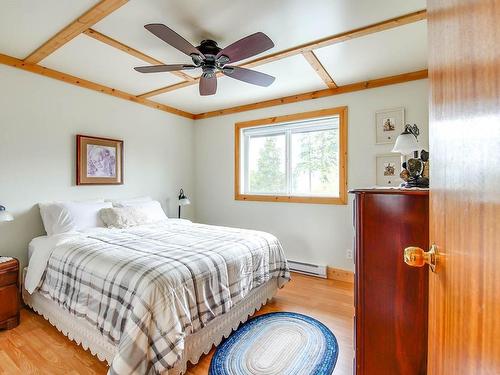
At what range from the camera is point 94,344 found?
1795 millimetres

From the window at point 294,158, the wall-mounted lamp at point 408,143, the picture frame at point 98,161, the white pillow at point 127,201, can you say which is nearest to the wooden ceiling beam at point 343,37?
the wall-mounted lamp at point 408,143

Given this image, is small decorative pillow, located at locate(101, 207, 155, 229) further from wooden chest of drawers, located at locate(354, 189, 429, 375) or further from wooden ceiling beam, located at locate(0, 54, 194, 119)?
wooden chest of drawers, located at locate(354, 189, 429, 375)

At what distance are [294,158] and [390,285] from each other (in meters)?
2.74

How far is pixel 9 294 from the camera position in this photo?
2.18m

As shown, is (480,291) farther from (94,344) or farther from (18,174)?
(18,174)

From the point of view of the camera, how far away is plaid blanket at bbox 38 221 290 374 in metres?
1.45

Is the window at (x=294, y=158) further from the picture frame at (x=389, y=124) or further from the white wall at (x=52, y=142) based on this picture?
the white wall at (x=52, y=142)

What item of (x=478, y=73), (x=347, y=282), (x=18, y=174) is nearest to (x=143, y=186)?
(x=18, y=174)

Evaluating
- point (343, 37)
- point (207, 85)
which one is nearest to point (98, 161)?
point (207, 85)

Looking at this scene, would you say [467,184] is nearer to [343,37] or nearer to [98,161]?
[343,37]

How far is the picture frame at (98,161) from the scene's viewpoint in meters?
3.06

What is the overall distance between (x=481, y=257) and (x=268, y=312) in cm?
231

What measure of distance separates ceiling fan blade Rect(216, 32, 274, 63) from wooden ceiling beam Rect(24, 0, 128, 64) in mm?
726

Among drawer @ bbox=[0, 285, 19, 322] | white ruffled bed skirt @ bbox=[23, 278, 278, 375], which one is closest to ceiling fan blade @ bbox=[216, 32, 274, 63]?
white ruffled bed skirt @ bbox=[23, 278, 278, 375]
